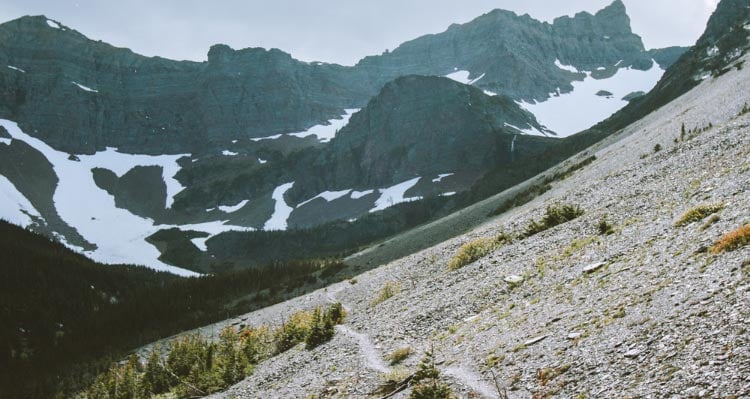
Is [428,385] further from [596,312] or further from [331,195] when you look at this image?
[331,195]

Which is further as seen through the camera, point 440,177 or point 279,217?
point 279,217

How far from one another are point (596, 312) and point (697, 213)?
272 inches

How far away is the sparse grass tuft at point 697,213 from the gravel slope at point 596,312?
0.37m

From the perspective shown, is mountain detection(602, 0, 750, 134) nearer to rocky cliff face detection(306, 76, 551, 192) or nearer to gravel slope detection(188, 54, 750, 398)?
rocky cliff face detection(306, 76, 551, 192)

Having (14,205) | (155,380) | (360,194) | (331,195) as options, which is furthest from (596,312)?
(14,205)

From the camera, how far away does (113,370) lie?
44.0m

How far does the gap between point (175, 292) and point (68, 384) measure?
30568 mm

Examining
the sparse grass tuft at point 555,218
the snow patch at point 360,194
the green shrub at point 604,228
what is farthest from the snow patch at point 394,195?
the green shrub at point 604,228

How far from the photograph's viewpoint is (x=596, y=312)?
13.9 m

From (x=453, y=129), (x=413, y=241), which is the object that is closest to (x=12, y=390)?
(x=413, y=241)

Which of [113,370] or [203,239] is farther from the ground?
[203,239]

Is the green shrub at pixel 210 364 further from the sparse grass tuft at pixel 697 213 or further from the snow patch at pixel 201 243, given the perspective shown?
the snow patch at pixel 201 243

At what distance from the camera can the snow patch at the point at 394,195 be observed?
6526 inches

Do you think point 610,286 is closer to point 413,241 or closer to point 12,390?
point 413,241
